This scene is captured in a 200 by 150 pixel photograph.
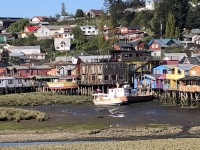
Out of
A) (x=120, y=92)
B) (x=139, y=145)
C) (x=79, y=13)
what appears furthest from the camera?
(x=79, y=13)

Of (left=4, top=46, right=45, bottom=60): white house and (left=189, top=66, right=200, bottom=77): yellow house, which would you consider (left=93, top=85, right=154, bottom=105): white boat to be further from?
(left=4, top=46, right=45, bottom=60): white house

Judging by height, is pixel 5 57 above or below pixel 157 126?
above

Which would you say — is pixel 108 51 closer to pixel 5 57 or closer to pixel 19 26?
pixel 5 57

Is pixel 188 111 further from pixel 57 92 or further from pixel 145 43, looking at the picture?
pixel 145 43

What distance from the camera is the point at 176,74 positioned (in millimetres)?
66250

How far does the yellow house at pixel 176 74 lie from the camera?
64938 millimetres

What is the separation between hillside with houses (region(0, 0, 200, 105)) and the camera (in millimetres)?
74863

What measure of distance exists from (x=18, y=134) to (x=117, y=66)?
132ft

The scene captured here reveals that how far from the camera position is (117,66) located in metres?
78.4

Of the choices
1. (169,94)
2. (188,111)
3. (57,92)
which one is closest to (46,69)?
(57,92)

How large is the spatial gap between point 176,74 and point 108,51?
24.9 metres

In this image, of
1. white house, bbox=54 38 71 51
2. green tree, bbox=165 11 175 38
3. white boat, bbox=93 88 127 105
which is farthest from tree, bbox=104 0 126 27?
white boat, bbox=93 88 127 105

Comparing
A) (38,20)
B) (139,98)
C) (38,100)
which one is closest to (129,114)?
(139,98)

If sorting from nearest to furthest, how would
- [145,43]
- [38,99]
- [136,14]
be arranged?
[38,99], [145,43], [136,14]
